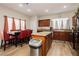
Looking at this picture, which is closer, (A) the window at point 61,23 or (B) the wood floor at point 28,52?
(B) the wood floor at point 28,52

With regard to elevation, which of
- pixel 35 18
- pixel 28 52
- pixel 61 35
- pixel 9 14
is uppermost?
pixel 9 14

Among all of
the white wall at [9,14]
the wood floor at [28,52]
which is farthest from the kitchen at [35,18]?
the wood floor at [28,52]

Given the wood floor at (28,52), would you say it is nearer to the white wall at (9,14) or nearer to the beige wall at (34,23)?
the beige wall at (34,23)

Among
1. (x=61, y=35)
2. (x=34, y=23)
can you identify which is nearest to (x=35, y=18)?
(x=34, y=23)

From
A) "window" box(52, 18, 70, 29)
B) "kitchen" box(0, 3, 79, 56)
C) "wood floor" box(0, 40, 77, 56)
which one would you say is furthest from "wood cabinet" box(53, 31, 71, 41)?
"wood floor" box(0, 40, 77, 56)

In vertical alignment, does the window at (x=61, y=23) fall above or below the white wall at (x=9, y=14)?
below

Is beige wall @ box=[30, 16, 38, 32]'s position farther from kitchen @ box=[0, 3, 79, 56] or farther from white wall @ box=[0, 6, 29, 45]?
white wall @ box=[0, 6, 29, 45]

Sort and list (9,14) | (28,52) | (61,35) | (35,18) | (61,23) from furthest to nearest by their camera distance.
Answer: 1. (61,35)
2. (61,23)
3. (9,14)
4. (35,18)
5. (28,52)

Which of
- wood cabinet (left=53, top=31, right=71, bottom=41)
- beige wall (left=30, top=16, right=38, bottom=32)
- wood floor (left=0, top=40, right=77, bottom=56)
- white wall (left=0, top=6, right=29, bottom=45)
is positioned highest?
white wall (left=0, top=6, right=29, bottom=45)

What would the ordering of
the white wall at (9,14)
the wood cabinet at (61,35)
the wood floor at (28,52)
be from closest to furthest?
the wood floor at (28,52) → the white wall at (9,14) → the wood cabinet at (61,35)

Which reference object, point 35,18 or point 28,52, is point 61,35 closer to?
point 35,18

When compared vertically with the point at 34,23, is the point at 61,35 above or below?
below

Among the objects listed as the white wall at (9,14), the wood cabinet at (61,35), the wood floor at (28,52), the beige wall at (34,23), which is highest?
the white wall at (9,14)

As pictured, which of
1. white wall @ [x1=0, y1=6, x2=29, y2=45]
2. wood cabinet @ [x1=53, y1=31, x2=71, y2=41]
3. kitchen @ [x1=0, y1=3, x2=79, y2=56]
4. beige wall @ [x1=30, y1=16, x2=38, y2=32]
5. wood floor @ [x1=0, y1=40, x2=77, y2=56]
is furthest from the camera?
wood cabinet @ [x1=53, y1=31, x2=71, y2=41]
